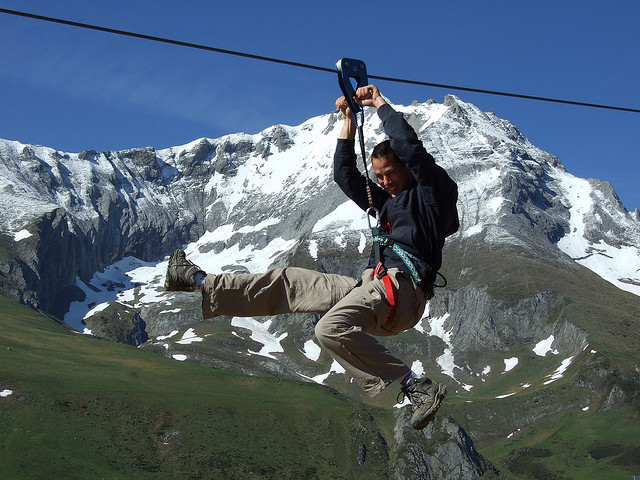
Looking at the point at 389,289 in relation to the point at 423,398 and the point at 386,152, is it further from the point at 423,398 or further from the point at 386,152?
the point at 386,152

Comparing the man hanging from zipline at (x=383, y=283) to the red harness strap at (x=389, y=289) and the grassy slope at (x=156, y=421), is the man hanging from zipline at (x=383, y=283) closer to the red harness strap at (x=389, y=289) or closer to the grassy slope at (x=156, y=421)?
the red harness strap at (x=389, y=289)

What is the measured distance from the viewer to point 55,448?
365ft

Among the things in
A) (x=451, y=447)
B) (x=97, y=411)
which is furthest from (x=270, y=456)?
(x=451, y=447)

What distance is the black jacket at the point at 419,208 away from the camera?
32.4ft

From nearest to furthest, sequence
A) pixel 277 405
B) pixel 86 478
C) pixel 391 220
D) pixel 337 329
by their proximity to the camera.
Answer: pixel 337 329
pixel 391 220
pixel 86 478
pixel 277 405

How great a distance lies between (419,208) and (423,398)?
8.94ft

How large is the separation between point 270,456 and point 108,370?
42979mm

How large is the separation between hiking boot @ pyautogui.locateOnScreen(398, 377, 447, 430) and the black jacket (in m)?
1.46

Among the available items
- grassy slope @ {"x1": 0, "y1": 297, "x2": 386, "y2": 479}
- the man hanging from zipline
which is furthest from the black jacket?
grassy slope @ {"x1": 0, "y1": 297, "x2": 386, "y2": 479}

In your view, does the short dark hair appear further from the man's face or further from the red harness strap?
the red harness strap

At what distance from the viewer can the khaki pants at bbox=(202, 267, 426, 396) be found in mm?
9672

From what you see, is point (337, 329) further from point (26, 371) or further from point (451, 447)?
point (451, 447)

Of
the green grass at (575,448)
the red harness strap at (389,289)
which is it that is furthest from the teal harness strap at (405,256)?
the green grass at (575,448)

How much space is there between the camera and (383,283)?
33.6 feet
